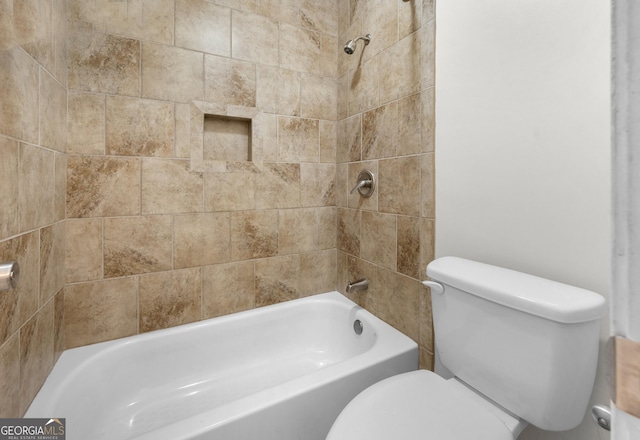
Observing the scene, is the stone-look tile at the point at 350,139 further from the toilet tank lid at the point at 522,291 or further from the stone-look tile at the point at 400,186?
the toilet tank lid at the point at 522,291

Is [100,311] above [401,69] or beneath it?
beneath

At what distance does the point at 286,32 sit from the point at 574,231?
5.64 ft

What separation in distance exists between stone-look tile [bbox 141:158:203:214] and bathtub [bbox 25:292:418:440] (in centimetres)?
63

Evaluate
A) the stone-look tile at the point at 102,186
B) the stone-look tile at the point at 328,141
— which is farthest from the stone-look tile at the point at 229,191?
the stone-look tile at the point at 328,141

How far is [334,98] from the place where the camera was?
189 cm

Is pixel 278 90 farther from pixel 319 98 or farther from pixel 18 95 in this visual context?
pixel 18 95

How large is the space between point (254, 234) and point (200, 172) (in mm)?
446

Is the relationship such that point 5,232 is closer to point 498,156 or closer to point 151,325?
point 151,325

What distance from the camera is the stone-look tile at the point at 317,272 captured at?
1854 mm

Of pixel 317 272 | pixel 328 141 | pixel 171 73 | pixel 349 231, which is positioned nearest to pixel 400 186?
pixel 349 231

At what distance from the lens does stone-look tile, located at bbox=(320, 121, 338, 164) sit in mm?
1859

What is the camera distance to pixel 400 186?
142cm

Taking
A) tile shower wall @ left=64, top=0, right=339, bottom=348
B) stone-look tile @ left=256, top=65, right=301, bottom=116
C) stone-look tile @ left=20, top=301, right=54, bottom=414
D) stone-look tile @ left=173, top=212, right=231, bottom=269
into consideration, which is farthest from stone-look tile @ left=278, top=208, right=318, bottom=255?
stone-look tile @ left=20, top=301, right=54, bottom=414

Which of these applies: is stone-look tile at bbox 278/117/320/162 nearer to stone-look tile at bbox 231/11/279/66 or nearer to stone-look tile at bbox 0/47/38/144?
stone-look tile at bbox 231/11/279/66
